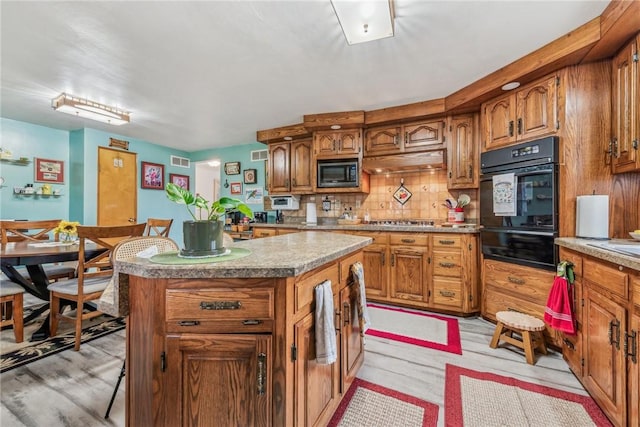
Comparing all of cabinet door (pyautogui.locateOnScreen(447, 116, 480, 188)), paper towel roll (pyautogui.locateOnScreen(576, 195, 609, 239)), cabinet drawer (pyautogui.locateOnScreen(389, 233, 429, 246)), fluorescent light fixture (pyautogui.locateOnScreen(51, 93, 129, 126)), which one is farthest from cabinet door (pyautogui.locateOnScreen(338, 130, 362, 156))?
fluorescent light fixture (pyautogui.locateOnScreen(51, 93, 129, 126))

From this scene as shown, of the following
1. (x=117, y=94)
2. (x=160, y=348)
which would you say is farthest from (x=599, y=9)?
(x=117, y=94)

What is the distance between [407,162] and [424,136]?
0.37 m

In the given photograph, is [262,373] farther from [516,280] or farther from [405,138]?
[405,138]

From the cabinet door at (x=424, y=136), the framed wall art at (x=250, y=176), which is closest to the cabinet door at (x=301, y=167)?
the framed wall art at (x=250, y=176)

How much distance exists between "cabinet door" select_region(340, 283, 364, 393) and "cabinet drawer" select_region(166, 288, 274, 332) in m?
0.58

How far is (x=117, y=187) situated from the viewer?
181 inches

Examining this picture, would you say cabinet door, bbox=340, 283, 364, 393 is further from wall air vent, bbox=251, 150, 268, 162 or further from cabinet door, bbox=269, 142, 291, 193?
wall air vent, bbox=251, 150, 268, 162

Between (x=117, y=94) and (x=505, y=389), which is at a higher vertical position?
(x=117, y=94)

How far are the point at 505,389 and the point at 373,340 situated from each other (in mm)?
956

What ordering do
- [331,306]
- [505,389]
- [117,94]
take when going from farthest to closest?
[117,94]
[505,389]
[331,306]

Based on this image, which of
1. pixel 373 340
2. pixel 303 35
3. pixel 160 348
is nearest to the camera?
pixel 160 348

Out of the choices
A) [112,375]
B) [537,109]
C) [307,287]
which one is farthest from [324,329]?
[537,109]

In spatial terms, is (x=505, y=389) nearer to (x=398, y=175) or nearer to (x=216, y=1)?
(x=398, y=175)

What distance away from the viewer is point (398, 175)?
12.4 ft
